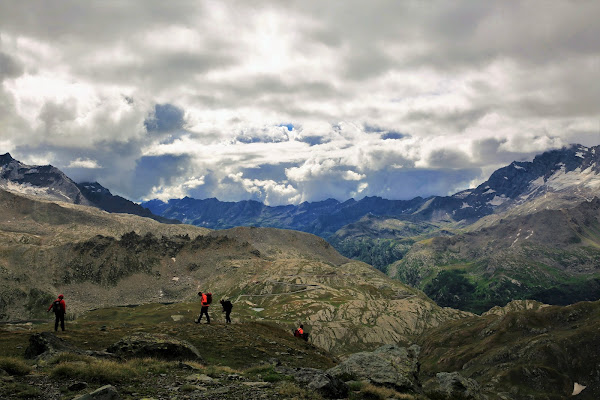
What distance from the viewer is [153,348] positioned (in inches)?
1197

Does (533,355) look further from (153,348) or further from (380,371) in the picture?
(153,348)

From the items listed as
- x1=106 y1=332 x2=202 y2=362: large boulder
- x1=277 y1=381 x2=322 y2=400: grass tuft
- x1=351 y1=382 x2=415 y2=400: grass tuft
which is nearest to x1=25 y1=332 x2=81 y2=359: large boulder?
x1=106 y1=332 x2=202 y2=362: large boulder

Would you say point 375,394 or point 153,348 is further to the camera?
point 153,348

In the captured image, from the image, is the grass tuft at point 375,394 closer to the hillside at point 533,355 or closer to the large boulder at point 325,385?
the large boulder at point 325,385

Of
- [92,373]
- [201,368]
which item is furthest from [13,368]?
[201,368]

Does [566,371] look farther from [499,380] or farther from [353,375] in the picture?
[353,375]

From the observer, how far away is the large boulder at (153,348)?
98.3 feet

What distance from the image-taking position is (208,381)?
918 inches

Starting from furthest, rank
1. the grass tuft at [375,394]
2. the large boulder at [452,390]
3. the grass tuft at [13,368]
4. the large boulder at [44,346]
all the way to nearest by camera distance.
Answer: the large boulder at [452,390], the large boulder at [44,346], the grass tuft at [375,394], the grass tuft at [13,368]

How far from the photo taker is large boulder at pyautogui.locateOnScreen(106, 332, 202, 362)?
2995 cm

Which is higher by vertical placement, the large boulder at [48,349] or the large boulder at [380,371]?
the large boulder at [48,349]

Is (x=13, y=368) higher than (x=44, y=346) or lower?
higher

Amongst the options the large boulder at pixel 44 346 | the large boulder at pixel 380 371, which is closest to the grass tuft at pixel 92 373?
the large boulder at pixel 44 346

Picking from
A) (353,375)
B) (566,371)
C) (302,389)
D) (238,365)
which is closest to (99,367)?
(302,389)
